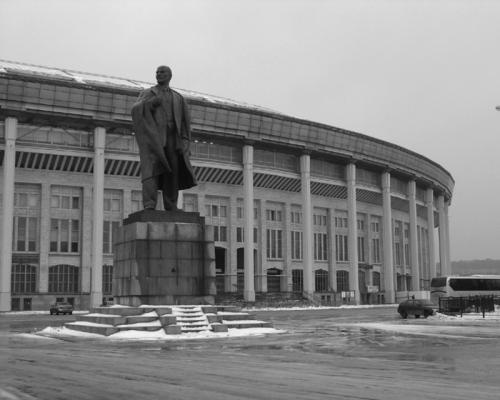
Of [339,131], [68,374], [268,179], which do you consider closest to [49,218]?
[268,179]

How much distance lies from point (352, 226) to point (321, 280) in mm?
8673

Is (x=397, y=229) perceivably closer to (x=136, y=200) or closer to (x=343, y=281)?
(x=343, y=281)

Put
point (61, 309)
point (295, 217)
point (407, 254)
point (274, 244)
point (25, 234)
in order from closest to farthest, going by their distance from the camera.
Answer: point (61, 309)
point (25, 234)
point (274, 244)
point (295, 217)
point (407, 254)

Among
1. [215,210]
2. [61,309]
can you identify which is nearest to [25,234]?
[61,309]

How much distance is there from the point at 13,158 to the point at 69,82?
897cm

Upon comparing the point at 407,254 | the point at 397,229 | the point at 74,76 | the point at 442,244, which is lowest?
the point at 407,254

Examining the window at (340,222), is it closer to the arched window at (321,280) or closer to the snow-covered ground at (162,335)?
the arched window at (321,280)

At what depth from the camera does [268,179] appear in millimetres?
81250

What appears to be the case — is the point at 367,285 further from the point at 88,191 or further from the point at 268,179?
the point at 88,191

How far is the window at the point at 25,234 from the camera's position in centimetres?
6669

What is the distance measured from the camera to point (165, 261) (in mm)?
24562

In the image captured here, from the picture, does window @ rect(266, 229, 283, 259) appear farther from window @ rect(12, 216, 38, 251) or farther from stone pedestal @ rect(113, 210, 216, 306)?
stone pedestal @ rect(113, 210, 216, 306)

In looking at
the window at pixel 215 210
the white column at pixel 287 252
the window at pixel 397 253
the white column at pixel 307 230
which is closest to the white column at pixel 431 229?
the window at pixel 397 253

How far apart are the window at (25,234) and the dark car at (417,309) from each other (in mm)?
41209
